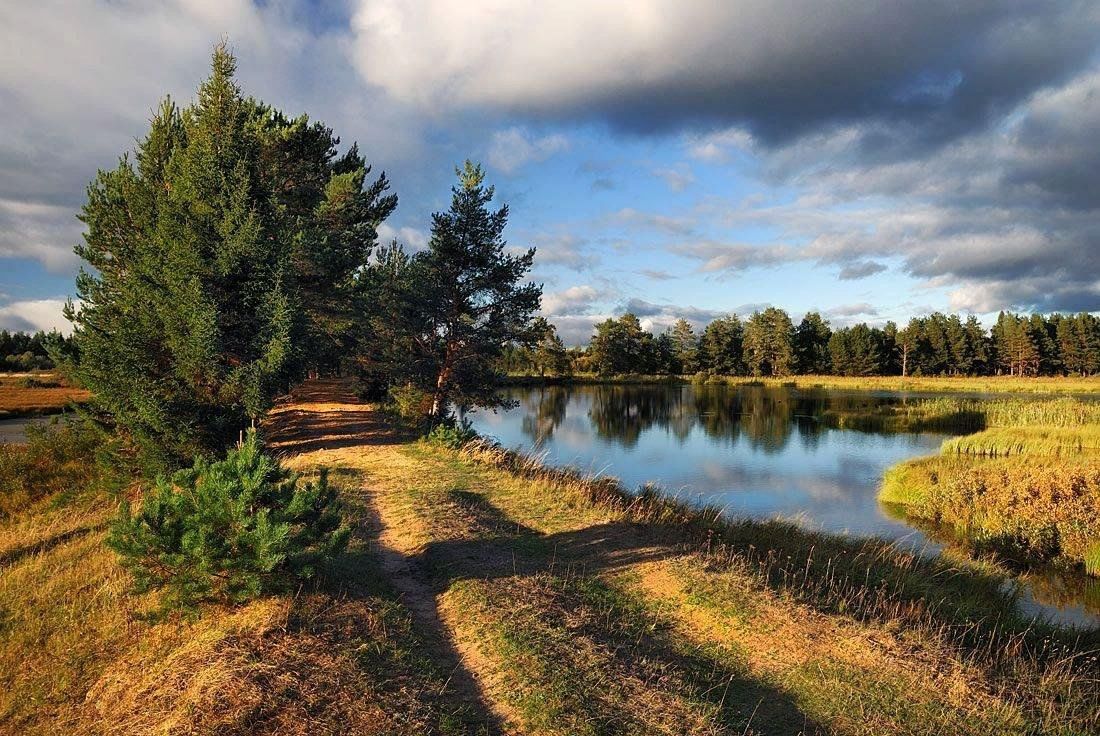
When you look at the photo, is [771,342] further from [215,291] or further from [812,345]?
[215,291]

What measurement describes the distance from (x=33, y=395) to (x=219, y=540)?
67.8 meters

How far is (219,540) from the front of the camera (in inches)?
272

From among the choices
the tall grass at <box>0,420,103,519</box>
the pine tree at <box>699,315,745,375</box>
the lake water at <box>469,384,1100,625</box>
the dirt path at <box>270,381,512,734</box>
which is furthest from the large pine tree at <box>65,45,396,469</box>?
the pine tree at <box>699,315,745,375</box>

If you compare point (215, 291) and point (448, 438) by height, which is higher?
point (215, 291)

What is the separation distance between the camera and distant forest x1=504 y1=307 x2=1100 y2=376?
102 meters

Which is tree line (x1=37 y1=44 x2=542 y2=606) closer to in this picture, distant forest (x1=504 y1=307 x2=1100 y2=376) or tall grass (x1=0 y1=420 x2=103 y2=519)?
tall grass (x1=0 y1=420 x2=103 y2=519)

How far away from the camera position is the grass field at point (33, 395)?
46406mm

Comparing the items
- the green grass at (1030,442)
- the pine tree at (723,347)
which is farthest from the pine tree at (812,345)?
the green grass at (1030,442)

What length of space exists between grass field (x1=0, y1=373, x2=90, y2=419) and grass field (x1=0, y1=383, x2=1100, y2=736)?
34.6m

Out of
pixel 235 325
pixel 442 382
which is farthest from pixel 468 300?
pixel 235 325

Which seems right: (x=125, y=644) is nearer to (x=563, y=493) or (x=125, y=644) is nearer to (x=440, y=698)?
(x=440, y=698)

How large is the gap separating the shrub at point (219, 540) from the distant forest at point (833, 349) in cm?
9274

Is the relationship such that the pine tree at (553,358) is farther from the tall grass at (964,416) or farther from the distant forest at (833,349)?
the tall grass at (964,416)

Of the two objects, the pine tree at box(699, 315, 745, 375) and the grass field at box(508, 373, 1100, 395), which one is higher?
the pine tree at box(699, 315, 745, 375)
